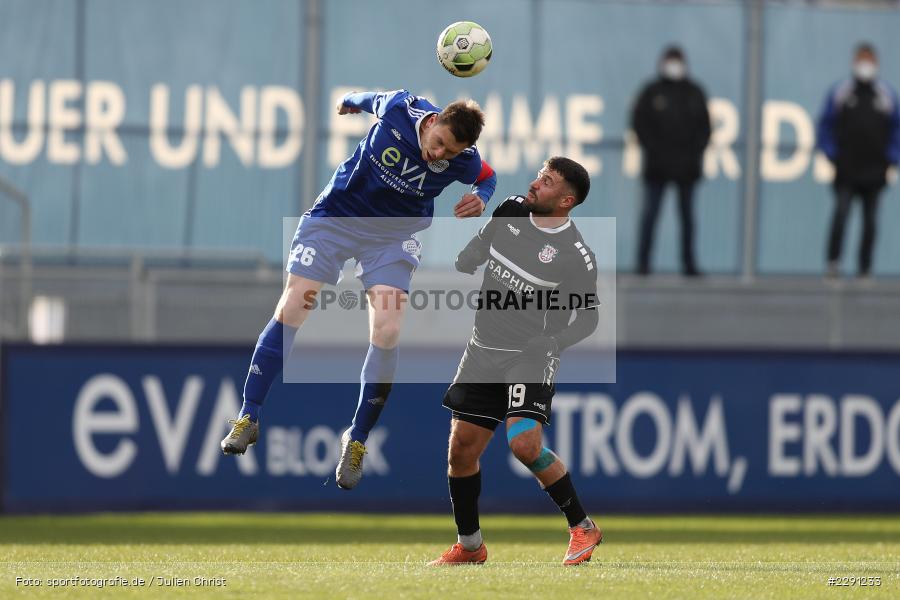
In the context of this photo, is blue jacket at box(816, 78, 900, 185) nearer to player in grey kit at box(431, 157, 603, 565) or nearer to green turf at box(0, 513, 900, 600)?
green turf at box(0, 513, 900, 600)

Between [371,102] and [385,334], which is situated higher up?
[371,102]

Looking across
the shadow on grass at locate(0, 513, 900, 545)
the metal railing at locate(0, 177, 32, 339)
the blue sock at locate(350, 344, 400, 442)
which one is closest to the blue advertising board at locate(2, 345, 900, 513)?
the shadow on grass at locate(0, 513, 900, 545)

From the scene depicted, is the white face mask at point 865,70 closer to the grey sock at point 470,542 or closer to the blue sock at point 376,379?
the blue sock at point 376,379

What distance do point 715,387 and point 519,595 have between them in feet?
24.1

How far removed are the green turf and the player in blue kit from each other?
1.05 meters

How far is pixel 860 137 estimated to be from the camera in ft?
53.1

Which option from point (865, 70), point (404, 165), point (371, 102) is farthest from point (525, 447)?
point (865, 70)

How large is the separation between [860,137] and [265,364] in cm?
875

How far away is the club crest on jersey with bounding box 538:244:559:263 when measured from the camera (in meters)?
8.91

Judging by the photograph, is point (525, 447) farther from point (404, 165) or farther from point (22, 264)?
point (22, 264)


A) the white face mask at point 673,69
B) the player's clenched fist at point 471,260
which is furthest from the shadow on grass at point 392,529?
the white face mask at point 673,69

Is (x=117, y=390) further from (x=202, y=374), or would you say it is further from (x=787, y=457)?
(x=787, y=457)

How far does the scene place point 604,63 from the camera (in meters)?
18.7

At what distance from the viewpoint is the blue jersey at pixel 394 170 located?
9.24m
